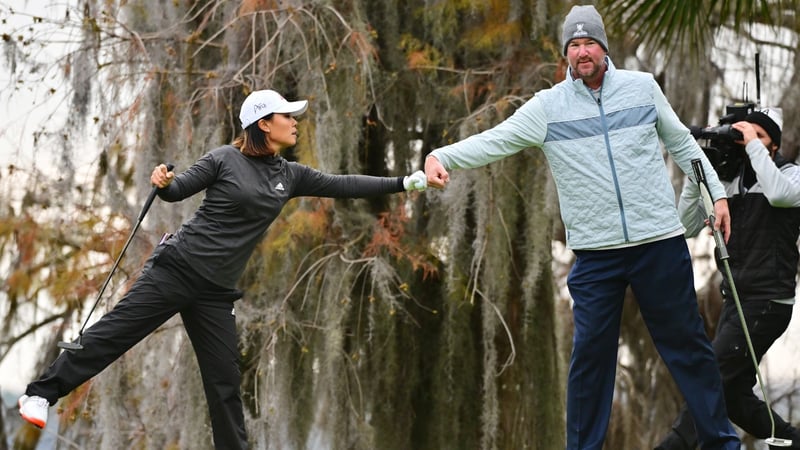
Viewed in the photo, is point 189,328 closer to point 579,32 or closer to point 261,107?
point 261,107

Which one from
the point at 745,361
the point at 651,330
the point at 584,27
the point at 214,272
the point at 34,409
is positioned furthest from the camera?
the point at 745,361

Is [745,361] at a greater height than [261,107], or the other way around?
[261,107]

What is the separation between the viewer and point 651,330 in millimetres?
3748

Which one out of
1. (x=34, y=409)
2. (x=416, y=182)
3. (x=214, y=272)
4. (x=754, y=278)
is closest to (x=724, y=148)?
(x=754, y=278)

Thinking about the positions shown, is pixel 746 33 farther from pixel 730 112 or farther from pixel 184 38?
pixel 184 38

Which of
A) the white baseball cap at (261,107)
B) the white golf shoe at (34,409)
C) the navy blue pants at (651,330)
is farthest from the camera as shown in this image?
the white baseball cap at (261,107)

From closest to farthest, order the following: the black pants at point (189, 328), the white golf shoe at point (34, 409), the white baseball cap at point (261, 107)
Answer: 1. the white golf shoe at point (34, 409)
2. the black pants at point (189, 328)
3. the white baseball cap at point (261, 107)

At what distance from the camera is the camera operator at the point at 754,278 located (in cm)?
443

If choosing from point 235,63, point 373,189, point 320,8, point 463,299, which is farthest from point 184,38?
point 373,189

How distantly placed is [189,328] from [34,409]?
23.2 inches

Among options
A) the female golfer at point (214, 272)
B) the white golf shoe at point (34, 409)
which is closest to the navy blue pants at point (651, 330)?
the female golfer at point (214, 272)

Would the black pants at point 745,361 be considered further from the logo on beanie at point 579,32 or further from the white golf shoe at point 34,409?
the white golf shoe at point 34,409

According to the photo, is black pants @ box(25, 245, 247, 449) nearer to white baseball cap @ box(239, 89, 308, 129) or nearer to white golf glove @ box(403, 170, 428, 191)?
white baseball cap @ box(239, 89, 308, 129)

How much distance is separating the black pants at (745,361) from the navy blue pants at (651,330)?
2.57 ft
